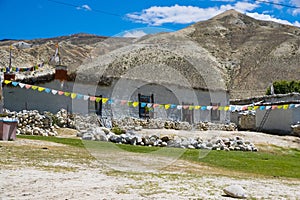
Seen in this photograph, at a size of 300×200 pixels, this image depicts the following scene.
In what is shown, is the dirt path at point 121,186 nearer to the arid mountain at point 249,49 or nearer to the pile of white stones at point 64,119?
the pile of white stones at point 64,119

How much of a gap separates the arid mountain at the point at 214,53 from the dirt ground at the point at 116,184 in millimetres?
48801

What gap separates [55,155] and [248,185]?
5.12m

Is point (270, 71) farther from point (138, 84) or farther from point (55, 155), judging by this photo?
point (55, 155)

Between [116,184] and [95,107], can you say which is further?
[95,107]

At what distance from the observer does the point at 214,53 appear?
98.0 metres

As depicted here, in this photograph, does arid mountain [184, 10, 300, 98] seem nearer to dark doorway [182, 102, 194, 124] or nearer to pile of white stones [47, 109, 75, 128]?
dark doorway [182, 102, 194, 124]

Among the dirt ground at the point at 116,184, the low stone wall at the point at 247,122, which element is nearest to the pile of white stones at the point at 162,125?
the low stone wall at the point at 247,122

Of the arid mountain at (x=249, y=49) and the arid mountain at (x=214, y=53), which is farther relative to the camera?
the arid mountain at (x=249, y=49)

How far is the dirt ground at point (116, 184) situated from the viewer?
6.33 metres

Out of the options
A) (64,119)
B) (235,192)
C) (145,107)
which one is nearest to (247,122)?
(145,107)

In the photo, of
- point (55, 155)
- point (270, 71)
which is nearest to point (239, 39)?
point (270, 71)

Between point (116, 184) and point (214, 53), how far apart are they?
93.0m

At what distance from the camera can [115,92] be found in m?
24.1

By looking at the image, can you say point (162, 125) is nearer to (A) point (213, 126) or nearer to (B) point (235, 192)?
(A) point (213, 126)
